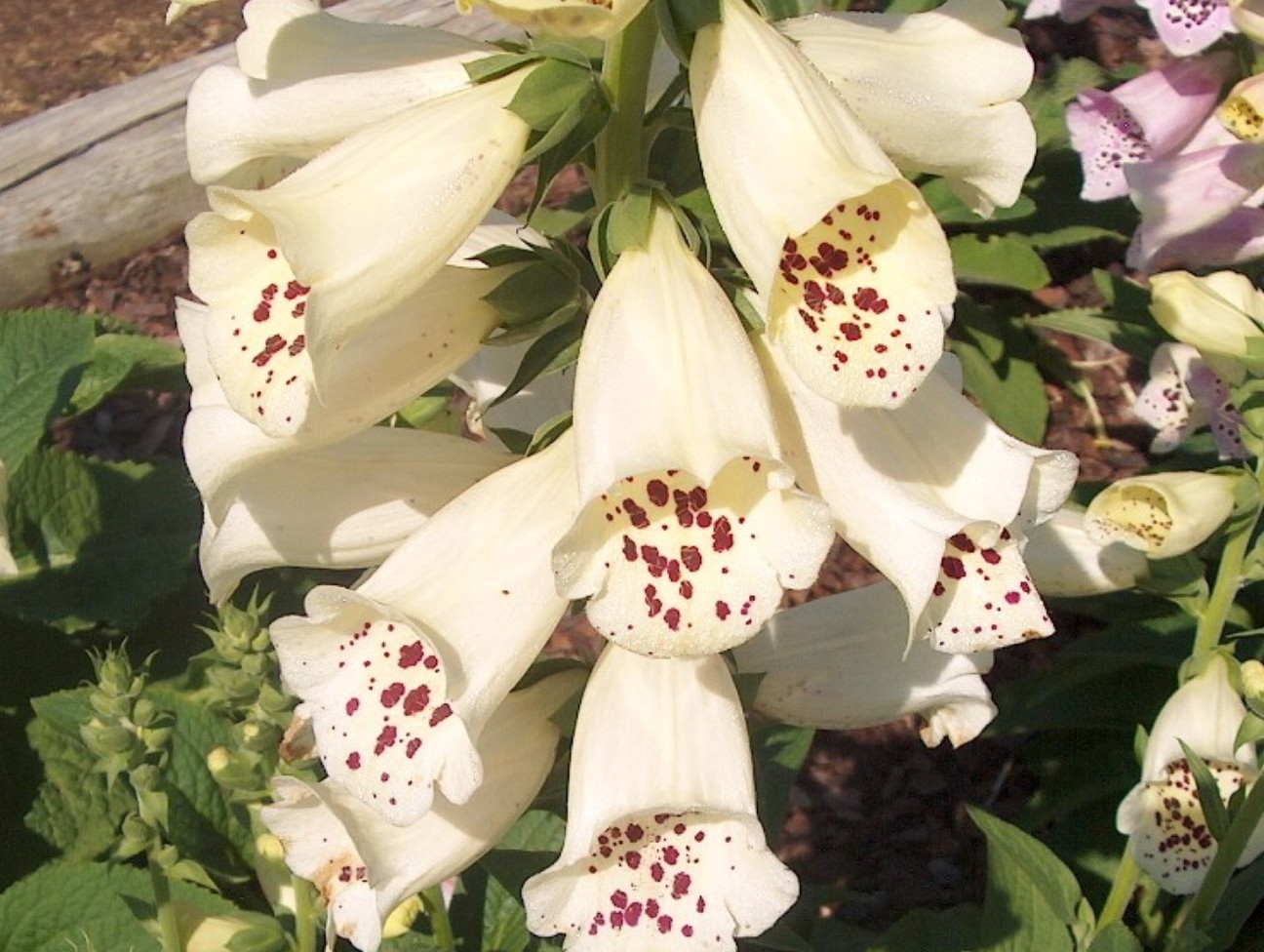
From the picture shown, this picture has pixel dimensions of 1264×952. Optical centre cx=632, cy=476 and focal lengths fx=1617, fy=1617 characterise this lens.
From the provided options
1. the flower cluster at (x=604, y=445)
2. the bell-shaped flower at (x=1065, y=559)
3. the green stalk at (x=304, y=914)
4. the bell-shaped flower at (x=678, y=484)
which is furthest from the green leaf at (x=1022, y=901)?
the bell-shaped flower at (x=678, y=484)

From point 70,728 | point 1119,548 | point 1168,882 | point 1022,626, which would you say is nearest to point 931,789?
point 1168,882

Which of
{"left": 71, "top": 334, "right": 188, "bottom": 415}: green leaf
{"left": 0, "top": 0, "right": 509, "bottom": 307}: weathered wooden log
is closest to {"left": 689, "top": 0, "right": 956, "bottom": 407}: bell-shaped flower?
{"left": 71, "top": 334, "right": 188, "bottom": 415}: green leaf

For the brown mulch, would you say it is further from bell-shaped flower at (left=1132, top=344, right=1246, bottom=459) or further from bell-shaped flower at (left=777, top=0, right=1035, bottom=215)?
bell-shaped flower at (left=777, top=0, right=1035, bottom=215)

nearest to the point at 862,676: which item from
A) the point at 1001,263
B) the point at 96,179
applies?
the point at 1001,263

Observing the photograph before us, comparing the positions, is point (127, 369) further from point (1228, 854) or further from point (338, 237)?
point (1228, 854)

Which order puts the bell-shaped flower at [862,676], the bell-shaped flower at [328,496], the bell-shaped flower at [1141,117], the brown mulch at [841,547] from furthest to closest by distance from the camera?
1. the bell-shaped flower at [1141,117]
2. the brown mulch at [841,547]
3. the bell-shaped flower at [862,676]
4. the bell-shaped flower at [328,496]

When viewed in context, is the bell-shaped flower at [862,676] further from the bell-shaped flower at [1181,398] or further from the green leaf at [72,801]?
the bell-shaped flower at [1181,398]

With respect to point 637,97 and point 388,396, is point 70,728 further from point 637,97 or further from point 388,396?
point 637,97
